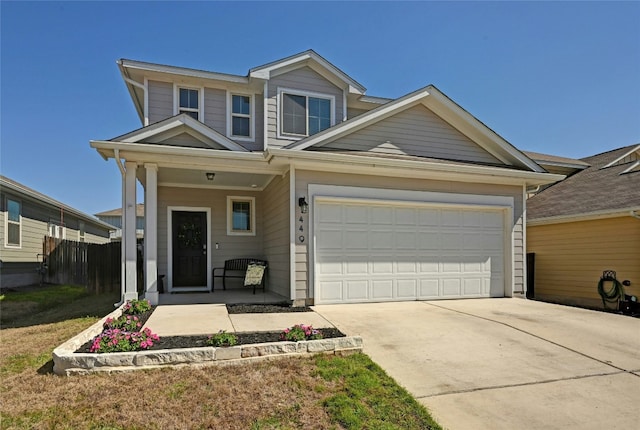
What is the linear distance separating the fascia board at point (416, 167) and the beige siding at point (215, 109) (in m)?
3.86

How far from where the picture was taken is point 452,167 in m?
8.32

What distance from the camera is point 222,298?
27.2ft

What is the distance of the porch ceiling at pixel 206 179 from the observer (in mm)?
8570

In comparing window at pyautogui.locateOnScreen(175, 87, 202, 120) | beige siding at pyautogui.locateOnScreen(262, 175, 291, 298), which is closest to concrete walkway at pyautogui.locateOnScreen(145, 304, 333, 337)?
beige siding at pyautogui.locateOnScreen(262, 175, 291, 298)

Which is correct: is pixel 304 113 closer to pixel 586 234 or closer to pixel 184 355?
pixel 184 355

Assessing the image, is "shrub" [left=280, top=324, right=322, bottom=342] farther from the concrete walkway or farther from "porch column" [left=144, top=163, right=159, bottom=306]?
"porch column" [left=144, top=163, right=159, bottom=306]

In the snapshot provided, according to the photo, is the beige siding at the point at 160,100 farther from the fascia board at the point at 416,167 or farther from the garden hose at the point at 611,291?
the garden hose at the point at 611,291

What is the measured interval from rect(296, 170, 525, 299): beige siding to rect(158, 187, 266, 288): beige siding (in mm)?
3093

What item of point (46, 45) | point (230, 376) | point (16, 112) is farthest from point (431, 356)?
point (16, 112)

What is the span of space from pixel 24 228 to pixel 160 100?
7.62 meters

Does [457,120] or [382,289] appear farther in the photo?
[457,120]

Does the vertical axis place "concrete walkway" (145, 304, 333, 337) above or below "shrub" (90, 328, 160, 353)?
below

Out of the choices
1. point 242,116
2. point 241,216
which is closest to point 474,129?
point 242,116

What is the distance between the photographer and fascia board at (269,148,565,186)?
743 cm
